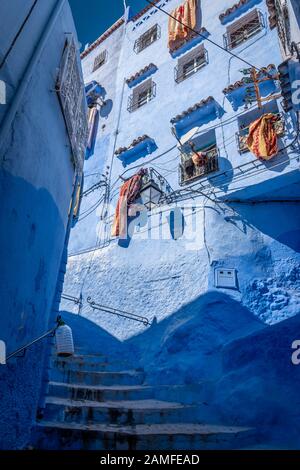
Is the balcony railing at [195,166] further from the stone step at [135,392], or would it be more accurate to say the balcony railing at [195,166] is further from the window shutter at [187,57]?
the stone step at [135,392]

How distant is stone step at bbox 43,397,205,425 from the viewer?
5.77 m

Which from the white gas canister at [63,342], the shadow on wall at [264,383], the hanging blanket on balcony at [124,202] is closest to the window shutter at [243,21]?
the hanging blanket on balcony at [124,202]

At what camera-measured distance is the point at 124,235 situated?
12.2m

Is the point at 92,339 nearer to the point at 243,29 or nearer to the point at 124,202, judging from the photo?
the point at 124,202

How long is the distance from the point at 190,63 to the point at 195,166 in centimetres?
647

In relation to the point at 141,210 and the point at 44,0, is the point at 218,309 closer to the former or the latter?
the point at 141,210

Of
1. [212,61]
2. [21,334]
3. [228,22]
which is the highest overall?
[228,22]

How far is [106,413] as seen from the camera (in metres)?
6.12

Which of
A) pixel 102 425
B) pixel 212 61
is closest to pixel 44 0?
pixel 102 425

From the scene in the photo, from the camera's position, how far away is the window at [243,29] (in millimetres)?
12617

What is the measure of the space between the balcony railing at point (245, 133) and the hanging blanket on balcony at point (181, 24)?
744 centimetres

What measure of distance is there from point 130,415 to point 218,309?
13.5 ft

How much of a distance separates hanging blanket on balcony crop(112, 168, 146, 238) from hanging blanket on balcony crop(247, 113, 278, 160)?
16.2ft

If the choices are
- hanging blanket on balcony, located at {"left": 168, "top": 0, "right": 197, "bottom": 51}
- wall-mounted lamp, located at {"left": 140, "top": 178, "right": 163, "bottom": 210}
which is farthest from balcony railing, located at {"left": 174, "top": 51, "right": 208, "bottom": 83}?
wall-mounted lamp, located at {"left": 140, "top": 178, "right": 163, "bottom": 210}
